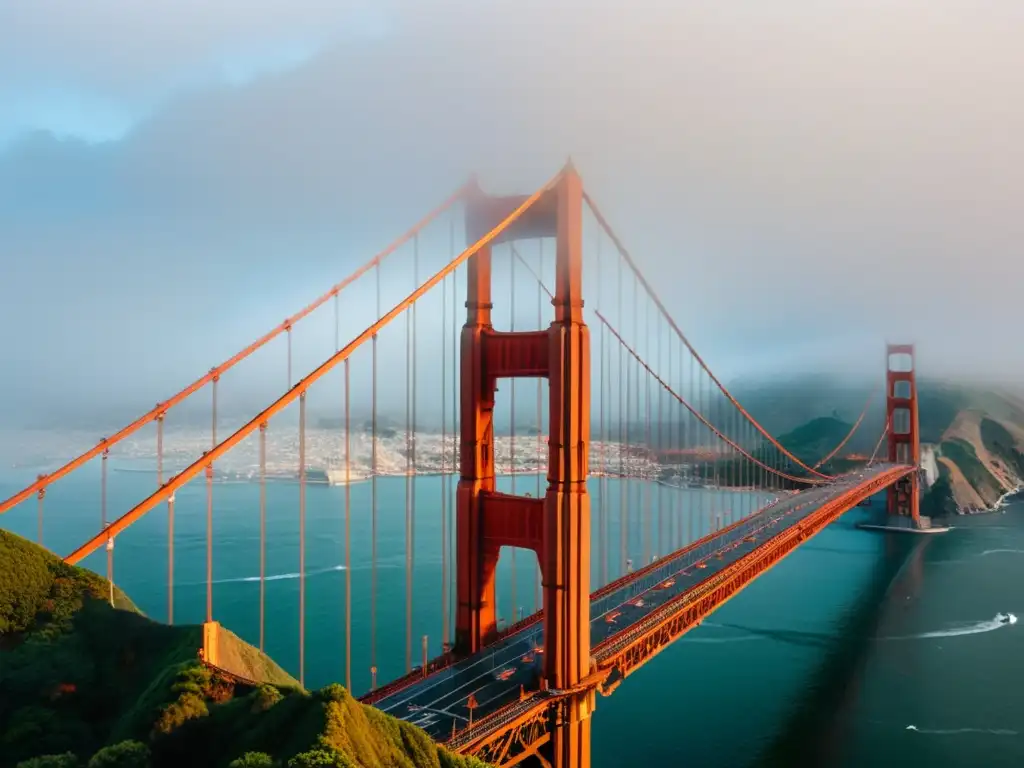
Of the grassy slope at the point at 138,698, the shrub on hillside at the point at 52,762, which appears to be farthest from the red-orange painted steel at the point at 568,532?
the shrub on hillside at the point at 52,762

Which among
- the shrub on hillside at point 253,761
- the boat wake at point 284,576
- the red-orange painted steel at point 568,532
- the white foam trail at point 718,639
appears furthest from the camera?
the boat wake at point 284,576

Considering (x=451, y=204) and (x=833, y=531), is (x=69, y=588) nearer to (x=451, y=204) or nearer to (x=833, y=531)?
(x=451, y=204)

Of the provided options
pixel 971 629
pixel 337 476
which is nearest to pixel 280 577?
pixel 971 629

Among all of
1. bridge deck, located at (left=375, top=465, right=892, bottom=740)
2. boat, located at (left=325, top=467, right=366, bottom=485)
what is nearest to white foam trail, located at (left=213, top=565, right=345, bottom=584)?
bridge deck, located at (left=375, top=465, right=892, bottom=740)

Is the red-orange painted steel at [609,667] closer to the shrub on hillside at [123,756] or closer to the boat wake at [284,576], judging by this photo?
the shrub on hillside at [123,756]

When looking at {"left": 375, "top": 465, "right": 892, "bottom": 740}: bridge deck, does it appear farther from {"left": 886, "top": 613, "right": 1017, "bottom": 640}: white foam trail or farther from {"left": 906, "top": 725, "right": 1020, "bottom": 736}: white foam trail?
{"left": 886, "top": 613, "right": 1017, "bottom": 640}: white foam trail

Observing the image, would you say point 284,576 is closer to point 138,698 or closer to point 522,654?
point 522,654
